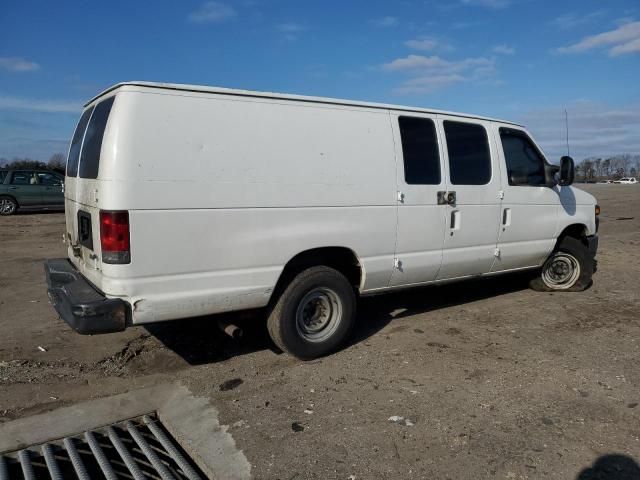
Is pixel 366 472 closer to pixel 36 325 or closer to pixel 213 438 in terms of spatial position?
pixel 213 438

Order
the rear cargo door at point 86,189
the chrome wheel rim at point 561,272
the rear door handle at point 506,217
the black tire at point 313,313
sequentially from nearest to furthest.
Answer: the rear cargo door at point 86,189 < the black tire at point 313,313 < the rear door handle at point 506,217 < the chrome wheel rim at point 561,272

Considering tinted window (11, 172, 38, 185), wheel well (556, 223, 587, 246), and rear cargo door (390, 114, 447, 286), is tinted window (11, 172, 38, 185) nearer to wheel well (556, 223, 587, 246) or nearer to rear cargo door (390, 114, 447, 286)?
rear cargo door (390, 114, 447, 286)

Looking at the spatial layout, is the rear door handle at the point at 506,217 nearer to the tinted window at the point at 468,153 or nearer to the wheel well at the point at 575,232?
the tinted window at the point at 468,153

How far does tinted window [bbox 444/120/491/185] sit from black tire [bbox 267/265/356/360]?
1668mm

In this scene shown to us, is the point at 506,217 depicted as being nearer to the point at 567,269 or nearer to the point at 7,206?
the point at 567,269

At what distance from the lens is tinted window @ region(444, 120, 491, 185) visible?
521cm

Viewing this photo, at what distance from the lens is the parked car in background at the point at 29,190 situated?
1686 centimetres

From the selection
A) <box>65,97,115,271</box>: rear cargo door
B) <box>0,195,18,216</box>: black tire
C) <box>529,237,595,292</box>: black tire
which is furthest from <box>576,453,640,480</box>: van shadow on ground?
<box>0,195,18,216</box>: black tire

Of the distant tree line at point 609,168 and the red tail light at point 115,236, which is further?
the distant tree line at point 609,168

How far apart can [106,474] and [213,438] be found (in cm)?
64

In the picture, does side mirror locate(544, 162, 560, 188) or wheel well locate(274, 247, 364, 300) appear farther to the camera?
side mirror locate(544, 162, 560, 188)

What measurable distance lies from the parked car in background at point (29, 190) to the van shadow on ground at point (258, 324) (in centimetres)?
1373

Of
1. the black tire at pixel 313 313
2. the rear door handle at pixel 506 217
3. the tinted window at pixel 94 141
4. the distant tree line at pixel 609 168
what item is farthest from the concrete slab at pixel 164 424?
the distant tree line at pixel 609 168

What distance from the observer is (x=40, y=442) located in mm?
3326
